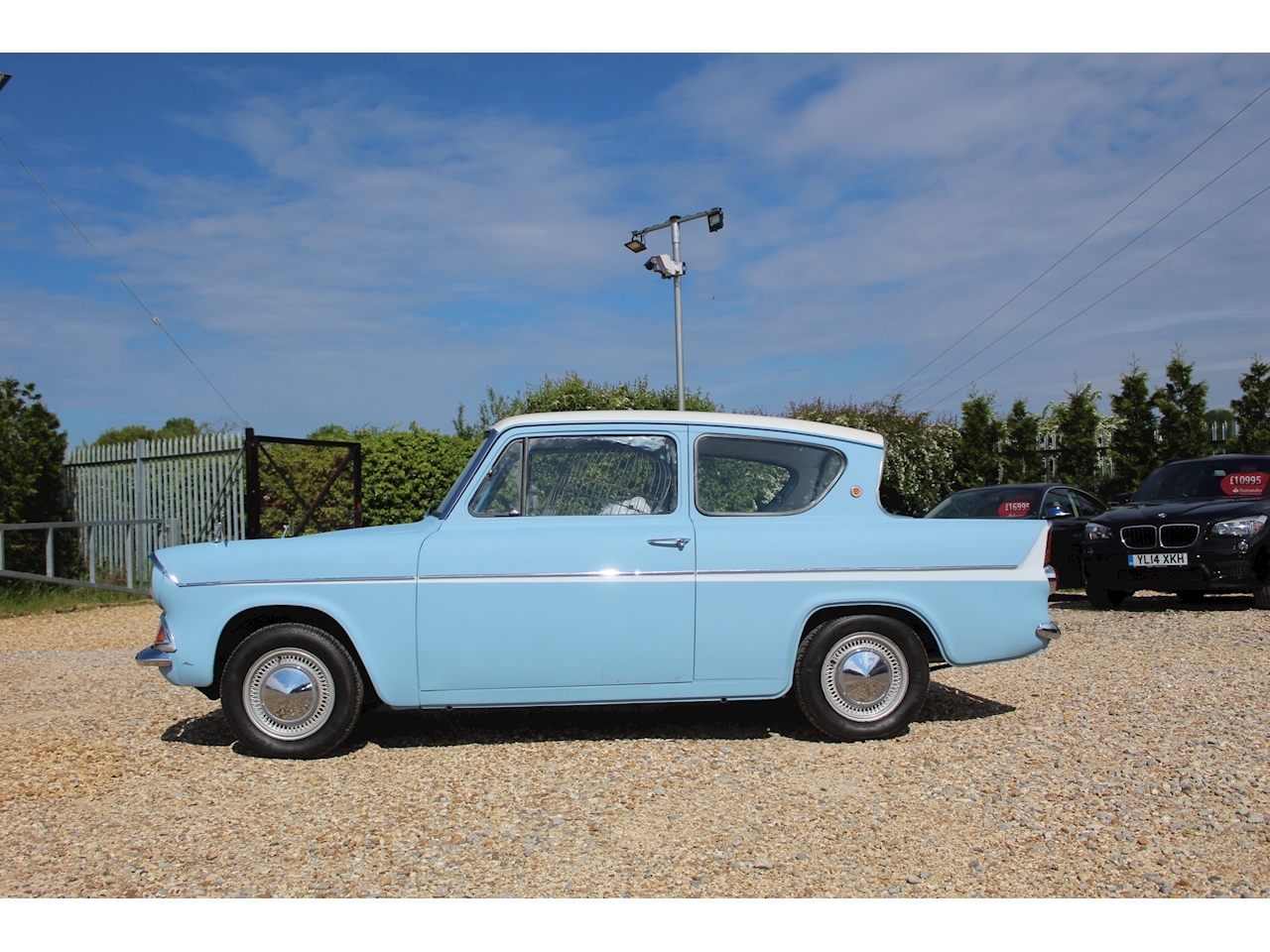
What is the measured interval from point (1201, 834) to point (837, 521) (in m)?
2.18

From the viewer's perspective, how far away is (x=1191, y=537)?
9.95 meters

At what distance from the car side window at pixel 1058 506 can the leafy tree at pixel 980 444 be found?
19.2ft

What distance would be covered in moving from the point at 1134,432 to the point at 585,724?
14688mm

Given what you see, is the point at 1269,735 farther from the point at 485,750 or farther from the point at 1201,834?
the point at 485,750

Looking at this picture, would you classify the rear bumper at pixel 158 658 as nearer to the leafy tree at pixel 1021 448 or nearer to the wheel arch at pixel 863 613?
the wheel arch at pixel 863 613

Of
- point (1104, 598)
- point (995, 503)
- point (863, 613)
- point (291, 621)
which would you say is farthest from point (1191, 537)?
point (291, 621)

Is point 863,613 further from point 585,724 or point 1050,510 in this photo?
point 1050,510

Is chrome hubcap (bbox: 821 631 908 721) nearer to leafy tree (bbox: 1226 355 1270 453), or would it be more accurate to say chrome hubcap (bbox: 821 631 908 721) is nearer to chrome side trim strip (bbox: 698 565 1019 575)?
chrome side trim strip (bbox: 698 565 1019 575)

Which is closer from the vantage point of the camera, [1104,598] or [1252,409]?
[1104,598]

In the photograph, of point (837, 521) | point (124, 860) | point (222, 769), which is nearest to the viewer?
point (124, 860)

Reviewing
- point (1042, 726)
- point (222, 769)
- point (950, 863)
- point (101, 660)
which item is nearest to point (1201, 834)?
point (950, 863)

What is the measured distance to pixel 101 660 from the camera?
28.5ft

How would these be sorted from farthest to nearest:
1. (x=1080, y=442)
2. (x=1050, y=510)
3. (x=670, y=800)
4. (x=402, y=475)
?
(x=1080, y=442), (x=402, y=475), (x=1050, y=510), (x=670, y=800)

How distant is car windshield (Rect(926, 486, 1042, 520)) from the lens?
38.9 ft
